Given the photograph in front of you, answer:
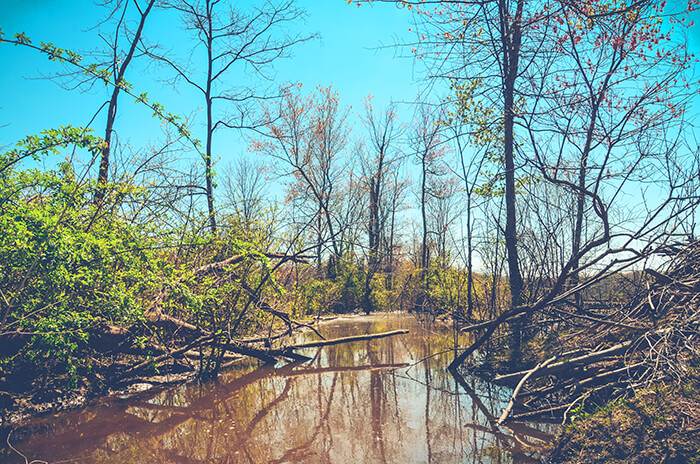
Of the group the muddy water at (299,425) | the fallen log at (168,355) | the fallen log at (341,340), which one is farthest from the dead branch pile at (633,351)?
the fallen log at (168,355)

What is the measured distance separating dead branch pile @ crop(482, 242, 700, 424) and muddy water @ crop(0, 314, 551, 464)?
0.56 meters

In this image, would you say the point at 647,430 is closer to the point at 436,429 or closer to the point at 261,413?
the point at 436,429

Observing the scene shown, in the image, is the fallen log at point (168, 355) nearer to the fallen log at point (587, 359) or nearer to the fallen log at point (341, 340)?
the fallen log at point (341, 340)

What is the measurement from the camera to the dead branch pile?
425cm

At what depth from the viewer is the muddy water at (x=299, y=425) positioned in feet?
14.3

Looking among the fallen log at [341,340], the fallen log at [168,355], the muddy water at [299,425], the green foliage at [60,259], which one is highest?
the green foliage at [60,259]

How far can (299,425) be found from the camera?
521cm

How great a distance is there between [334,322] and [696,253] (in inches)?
478

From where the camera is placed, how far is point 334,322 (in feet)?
51.7

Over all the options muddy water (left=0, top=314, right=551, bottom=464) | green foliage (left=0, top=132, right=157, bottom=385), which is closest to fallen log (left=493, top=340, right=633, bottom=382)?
muddy water (left=0, top=314, right=551, bottom=464)

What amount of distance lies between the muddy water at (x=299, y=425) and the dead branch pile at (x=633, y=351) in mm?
564

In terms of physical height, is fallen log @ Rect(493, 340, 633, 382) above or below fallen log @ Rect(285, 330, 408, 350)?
above

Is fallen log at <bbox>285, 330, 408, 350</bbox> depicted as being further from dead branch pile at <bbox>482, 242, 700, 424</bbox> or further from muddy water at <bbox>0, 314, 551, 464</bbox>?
dead branch pile at <bbox>482, 242, 700, 424</bbox>

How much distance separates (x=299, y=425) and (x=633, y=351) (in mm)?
4056
